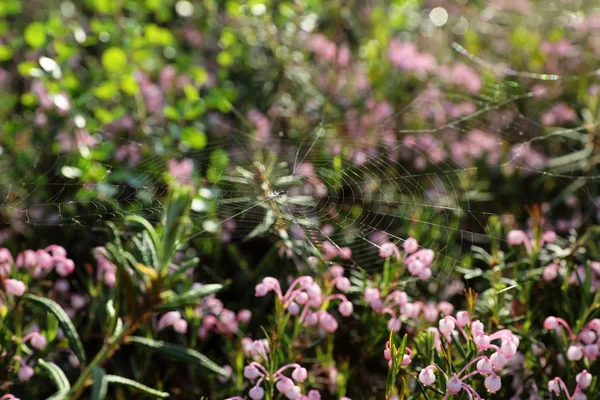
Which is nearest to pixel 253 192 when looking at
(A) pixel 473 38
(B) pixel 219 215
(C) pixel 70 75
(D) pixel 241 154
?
(B) pixel 219 215

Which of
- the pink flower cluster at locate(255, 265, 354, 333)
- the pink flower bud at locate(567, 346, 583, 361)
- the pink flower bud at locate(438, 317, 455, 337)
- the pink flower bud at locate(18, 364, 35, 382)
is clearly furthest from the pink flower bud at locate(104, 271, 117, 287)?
the pink flower bud at locate(567, 346, 583, 361)

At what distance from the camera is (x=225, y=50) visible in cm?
303

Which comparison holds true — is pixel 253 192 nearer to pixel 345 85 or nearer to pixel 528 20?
pixel 345 85

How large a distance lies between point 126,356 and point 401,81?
1814 mm

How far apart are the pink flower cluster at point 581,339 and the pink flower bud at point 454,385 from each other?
0.36 m

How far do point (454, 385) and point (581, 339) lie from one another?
0.43 m

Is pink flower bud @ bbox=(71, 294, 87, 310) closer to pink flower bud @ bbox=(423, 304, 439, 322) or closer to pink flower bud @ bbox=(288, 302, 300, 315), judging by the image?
pink flower bud @ bbox=(288, 302, 300, 315)

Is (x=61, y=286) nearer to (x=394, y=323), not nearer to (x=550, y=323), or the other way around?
(x=394, y=323)

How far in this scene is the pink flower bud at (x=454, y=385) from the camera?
3.53ft

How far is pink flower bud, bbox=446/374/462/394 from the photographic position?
1.08 meters

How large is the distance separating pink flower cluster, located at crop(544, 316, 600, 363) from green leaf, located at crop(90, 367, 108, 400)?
2.84 feet

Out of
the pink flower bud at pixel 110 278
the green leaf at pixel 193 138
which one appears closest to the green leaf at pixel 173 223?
the pink flower bud at pixel 110 278

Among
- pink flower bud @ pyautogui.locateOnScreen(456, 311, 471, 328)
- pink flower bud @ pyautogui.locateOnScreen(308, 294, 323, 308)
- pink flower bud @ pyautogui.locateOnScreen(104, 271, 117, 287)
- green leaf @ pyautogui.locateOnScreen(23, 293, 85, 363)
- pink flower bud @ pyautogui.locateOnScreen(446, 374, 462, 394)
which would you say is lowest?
pink flower bud @ pyautogui.locateOnScreen(104, 271, 117, 287)

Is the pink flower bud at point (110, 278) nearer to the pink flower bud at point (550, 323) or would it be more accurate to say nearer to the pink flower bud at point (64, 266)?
the pink flower bud at point (64, 266)
